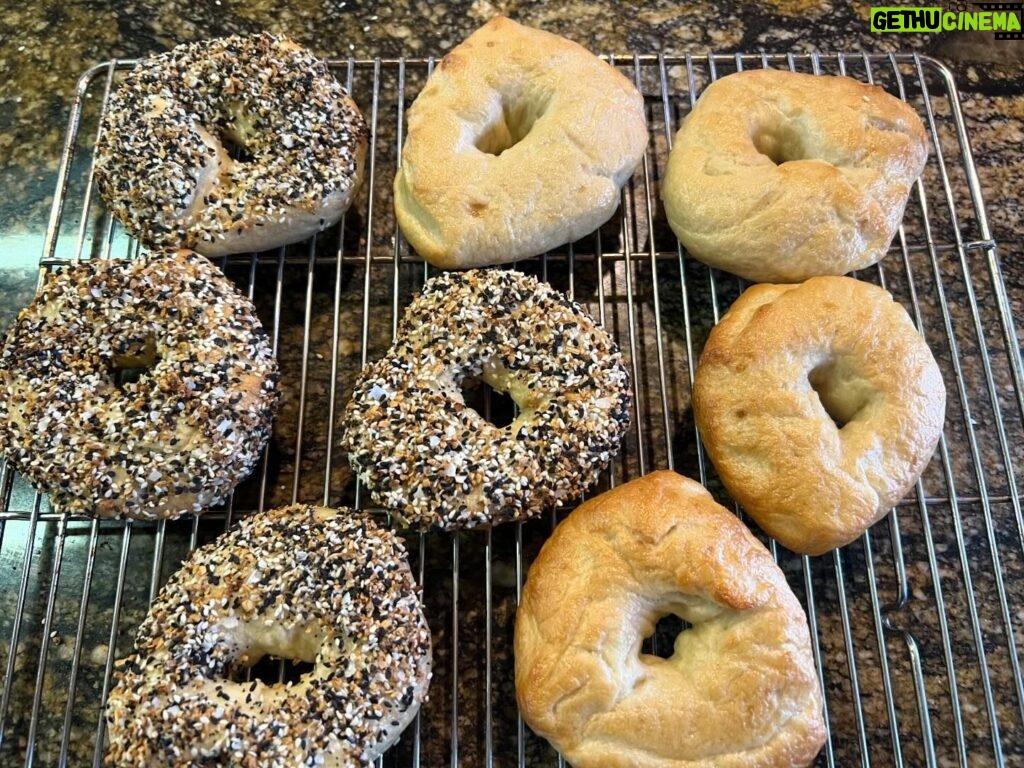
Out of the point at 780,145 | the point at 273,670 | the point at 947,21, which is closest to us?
the point at 273,670

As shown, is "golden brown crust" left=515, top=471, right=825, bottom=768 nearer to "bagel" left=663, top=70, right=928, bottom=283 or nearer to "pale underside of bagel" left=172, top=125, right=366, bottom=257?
"bagel" left=663, top=70, right=928, bottom=283

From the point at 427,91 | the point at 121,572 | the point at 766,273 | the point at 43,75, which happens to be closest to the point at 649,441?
the point at 766,273

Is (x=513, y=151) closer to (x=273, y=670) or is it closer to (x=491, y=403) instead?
(x=491, y=403)

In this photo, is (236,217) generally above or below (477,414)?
above

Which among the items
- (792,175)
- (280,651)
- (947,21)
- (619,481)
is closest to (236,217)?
(280,651)

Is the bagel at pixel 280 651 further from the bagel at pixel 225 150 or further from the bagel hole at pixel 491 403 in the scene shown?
the bagel at pixel 225 150

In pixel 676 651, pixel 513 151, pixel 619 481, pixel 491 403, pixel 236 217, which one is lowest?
pixel 676 651

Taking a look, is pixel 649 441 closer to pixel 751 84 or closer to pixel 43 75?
pixel 751 84
